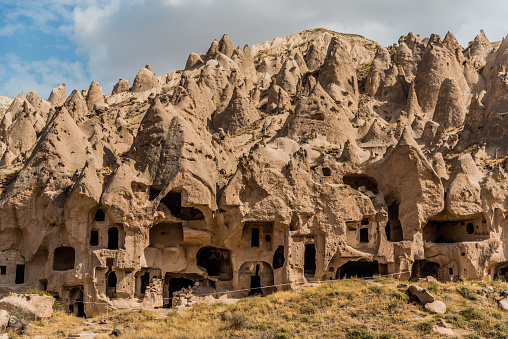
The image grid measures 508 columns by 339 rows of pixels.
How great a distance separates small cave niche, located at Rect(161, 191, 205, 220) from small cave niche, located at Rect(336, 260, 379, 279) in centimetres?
942

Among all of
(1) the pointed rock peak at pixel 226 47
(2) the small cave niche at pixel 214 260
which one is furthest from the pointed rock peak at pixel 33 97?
(2) the small cave niche at pixel 214 260

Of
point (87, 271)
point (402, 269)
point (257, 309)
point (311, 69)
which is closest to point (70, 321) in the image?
point (87, 271)

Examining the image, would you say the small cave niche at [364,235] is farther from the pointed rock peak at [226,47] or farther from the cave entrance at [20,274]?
the pointed rock peak at [226,47]

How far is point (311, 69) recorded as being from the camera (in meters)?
75.1

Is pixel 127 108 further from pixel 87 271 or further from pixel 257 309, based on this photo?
pixel 257 309

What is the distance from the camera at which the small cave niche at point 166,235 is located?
116 ft

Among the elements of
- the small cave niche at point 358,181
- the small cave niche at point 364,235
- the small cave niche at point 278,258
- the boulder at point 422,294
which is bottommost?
the boulder at point 422,294

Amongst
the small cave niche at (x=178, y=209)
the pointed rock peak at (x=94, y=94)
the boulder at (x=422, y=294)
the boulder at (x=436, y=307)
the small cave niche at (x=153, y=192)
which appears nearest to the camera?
the boulder at (x=436, y=307)

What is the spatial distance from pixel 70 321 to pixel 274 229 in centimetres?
1215

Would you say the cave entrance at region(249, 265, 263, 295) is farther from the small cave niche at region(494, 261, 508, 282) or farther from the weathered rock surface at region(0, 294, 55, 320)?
the small cave niche at region(494, 261, 508, 282)

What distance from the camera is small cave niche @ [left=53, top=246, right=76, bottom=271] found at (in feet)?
115

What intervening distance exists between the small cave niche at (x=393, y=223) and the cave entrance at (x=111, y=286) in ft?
54.7

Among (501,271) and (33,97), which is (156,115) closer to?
(501,271)

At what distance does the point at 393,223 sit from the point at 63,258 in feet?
65.5
